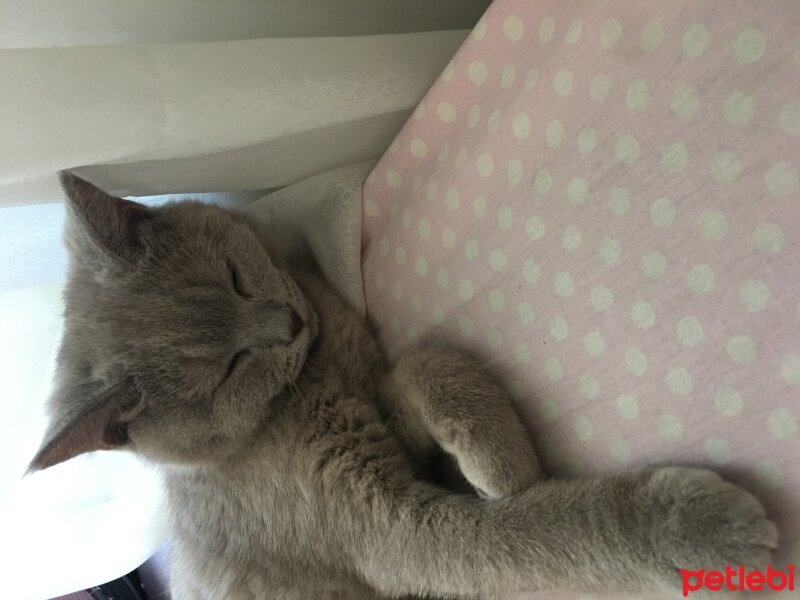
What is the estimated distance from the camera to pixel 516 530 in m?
0.85

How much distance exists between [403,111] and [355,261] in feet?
0.92

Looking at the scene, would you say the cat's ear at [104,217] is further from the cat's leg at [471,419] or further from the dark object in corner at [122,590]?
the dark object in corner at [122,590]

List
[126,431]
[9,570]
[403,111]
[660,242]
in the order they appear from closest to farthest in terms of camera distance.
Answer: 1. [660,242]
2. [126,431]
3. [403,111]
4. [9,570]

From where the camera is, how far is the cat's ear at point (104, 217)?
91 cm

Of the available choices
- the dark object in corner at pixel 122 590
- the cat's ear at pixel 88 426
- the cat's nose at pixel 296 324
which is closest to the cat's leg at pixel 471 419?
the cat's nose at pixel 296 324

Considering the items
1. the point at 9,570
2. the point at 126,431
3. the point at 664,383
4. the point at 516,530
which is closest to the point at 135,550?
the point at 9,570

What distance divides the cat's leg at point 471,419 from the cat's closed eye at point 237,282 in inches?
11.6

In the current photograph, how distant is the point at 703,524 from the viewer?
2.35ft

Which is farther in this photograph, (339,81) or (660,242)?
(339,81)

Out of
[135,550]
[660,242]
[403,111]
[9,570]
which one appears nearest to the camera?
[660,242]

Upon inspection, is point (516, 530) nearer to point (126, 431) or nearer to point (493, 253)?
point (493, 253)

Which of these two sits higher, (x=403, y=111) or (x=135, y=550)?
(x=403, y=111)

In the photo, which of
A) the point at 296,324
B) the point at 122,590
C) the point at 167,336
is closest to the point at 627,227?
the point at 296,324

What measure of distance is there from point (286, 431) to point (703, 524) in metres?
0.61
